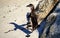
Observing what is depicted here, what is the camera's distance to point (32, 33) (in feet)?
20.5

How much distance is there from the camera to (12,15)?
302 inches

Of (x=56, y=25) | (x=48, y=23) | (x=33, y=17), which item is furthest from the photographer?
(x=33, y=17)

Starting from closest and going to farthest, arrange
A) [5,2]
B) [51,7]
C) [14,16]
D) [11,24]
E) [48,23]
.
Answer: [48,23] < [51,7] < [11,24] < [14,16] < [5,2]

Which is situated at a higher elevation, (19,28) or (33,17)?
(33,17)

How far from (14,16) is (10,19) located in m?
0.22

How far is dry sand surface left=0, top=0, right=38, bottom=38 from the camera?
6.49m

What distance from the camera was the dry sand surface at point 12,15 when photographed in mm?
6492

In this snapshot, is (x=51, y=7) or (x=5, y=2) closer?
(x=51, y=7)

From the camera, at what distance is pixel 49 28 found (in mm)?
4641

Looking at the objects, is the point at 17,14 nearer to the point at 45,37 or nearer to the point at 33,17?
the point at 33,17

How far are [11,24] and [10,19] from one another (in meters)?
0.35

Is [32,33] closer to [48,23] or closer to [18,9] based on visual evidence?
[48,23]

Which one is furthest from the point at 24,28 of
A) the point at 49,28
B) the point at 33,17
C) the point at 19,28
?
the point at 49,28

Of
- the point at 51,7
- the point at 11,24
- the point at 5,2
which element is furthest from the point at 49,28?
the point at 5,2
